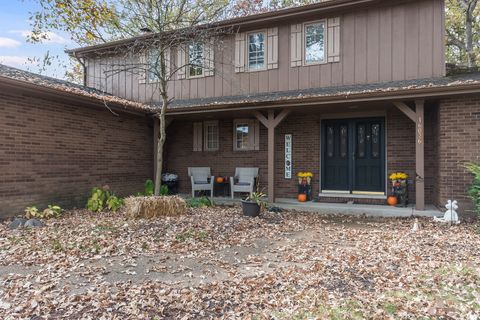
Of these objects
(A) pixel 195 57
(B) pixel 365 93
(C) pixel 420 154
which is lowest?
(C) pixel 420 154

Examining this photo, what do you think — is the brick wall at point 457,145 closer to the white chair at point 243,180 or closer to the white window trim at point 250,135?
the white chair at point 243,180

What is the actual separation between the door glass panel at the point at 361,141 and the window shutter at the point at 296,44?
8.06 ft

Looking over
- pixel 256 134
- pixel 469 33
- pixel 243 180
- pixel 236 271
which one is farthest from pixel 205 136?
pixel 469 33

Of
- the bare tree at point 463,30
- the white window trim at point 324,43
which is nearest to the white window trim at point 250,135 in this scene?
the white window trim at point 324,43

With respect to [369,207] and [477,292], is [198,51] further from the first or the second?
[477,292]

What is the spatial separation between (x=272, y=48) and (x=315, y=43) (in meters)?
1.23

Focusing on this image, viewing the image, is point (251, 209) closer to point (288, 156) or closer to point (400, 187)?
point (288, 156)

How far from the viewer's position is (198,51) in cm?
1062

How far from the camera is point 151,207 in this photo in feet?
22.2

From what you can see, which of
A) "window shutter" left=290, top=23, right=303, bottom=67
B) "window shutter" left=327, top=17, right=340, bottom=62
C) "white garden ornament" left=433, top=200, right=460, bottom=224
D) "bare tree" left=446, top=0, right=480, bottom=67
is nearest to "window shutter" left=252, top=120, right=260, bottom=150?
"window shutter" left=290, top=23, right=303, bottom=67

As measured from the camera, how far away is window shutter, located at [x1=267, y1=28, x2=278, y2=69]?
962cm

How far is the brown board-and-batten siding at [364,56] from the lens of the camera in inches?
316

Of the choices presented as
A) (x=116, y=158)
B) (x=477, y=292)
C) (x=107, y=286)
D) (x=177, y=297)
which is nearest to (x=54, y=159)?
(x=116, y=158)

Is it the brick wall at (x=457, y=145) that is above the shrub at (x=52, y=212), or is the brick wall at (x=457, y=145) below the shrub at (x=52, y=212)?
above
